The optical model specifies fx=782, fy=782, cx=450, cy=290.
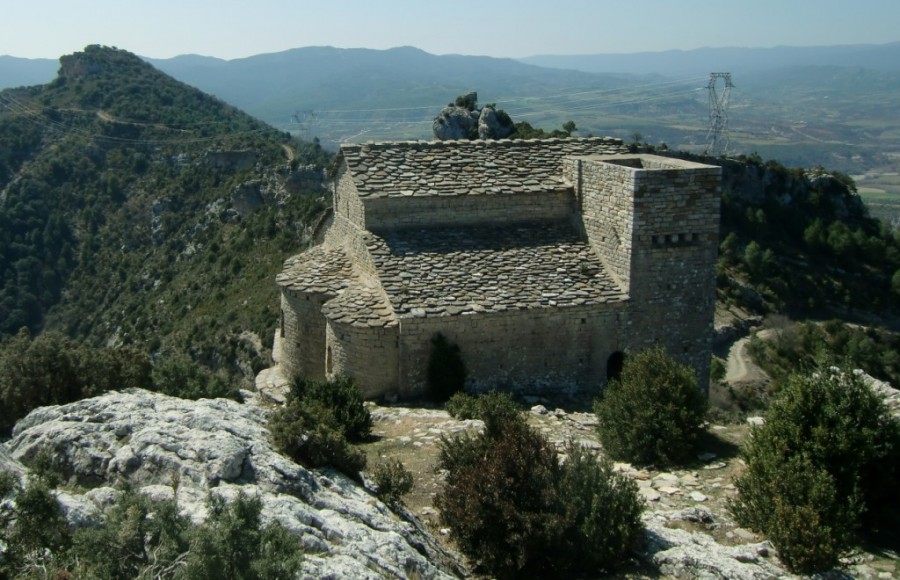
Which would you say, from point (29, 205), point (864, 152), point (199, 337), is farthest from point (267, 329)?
point (864, 152)

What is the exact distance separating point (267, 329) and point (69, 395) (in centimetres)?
2275

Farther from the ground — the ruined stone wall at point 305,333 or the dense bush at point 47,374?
the dense bush at point 47,374

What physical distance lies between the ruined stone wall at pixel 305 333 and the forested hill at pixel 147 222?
15.9 m

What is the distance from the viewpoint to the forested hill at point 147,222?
41.6 m

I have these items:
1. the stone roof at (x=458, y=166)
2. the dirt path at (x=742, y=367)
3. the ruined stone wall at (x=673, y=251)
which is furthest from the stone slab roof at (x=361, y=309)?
the dirt path at (x=742, y=367)

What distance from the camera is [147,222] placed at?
5722 centimetres

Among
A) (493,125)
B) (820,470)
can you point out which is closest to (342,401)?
(820,470)

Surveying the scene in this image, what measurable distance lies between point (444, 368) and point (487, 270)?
224 cm

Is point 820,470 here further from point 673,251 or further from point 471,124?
point 471,124

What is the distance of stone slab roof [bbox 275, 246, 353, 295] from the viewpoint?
16062 mm

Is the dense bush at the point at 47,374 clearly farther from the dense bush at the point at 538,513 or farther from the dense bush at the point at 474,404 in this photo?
the dense bush at the point at 538,513

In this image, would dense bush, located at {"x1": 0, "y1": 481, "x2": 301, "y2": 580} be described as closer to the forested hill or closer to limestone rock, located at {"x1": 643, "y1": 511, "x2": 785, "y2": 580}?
limestone rock, located at {"x1": 643, "y1": 511, "x2": 785, "y2": 580}

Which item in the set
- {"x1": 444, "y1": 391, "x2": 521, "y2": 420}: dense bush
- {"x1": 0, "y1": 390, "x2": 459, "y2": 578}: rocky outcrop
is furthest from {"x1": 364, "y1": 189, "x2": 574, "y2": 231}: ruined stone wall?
{"x1": 0, "y1": 390, "x2": 459, "y2": 578}: rocky outcrop

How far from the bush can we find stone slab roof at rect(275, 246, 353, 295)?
6.44m
